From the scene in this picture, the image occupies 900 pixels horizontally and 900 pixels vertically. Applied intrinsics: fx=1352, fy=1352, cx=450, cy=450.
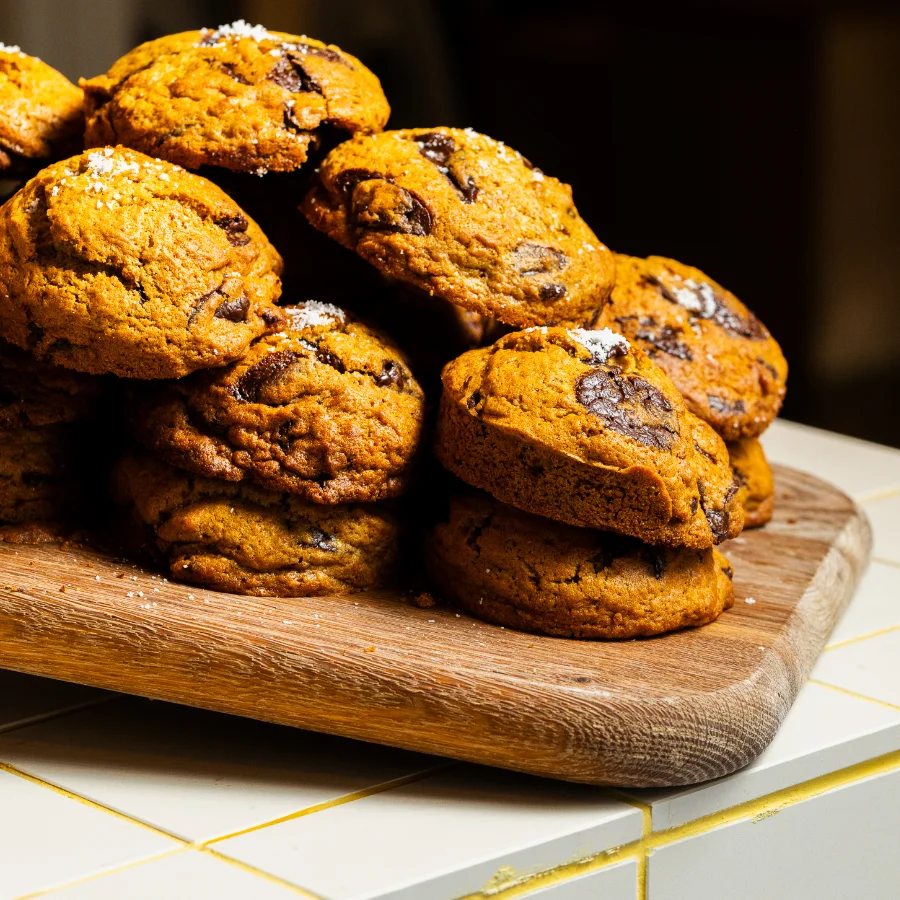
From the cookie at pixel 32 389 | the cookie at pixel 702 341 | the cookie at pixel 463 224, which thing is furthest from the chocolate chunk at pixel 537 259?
the cookie at pixel 32 389

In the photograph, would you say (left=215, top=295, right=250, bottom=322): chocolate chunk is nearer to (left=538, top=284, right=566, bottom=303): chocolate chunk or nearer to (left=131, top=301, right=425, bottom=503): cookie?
(left=131, top=301, right=425, bottom=503): cookie

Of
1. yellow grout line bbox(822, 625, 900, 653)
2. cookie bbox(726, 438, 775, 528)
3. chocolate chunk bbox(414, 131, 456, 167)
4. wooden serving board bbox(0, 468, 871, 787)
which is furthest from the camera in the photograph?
cookie bbox(726, 438, 775, 528)

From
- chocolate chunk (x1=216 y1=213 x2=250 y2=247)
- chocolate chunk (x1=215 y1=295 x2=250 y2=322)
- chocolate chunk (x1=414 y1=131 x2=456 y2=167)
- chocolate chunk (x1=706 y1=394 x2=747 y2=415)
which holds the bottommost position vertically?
chocolate chunk (x1=706 y1=394 x2=747 y2=415)

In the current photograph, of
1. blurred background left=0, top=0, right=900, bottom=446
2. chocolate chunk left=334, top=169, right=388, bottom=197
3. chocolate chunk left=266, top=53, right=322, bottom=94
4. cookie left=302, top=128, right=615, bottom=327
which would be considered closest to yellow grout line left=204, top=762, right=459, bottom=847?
cookie left=302, top=128, right=615, bottom=327

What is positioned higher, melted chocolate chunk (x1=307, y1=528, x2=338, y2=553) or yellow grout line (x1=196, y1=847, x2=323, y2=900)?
melted chocolate chunk (x1=307, y1=528, x2=338, y2=553)

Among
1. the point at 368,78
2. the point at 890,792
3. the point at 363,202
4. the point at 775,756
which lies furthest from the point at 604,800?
the point at 368,78

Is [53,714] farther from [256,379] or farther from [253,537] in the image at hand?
[256,379]

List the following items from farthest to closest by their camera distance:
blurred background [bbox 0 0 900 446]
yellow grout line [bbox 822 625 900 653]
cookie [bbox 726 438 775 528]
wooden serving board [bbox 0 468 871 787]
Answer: blurred background [bbox 0 0 900 446]
cookie [bbox 726 438 775 528]
yellow grout line [bbox 822 625 900 653]
wooden serving board [bbox 0 468 871 787]

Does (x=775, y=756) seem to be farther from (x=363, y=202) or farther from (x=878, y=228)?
(x=878, y=228)
